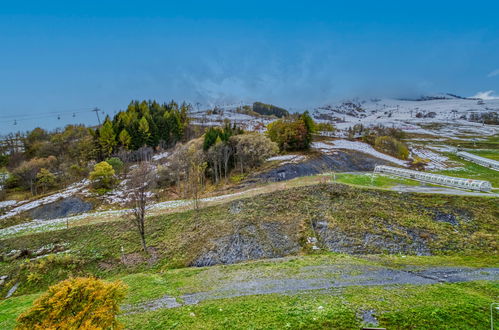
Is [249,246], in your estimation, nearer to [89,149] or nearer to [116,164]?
[116,164]

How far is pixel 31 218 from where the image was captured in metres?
43.1

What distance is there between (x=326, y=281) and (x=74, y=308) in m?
13.2

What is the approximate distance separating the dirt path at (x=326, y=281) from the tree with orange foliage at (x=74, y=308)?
17.9ft

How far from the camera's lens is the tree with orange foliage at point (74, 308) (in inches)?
325

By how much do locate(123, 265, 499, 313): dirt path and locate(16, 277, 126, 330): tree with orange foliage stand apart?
5462mm

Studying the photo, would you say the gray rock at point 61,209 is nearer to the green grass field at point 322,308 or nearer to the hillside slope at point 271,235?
the hillside slope at point 271,235

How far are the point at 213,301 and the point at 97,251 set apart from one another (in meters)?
16.7

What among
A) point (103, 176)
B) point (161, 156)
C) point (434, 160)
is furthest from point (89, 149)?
point (434, 160)

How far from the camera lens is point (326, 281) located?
15.5 m

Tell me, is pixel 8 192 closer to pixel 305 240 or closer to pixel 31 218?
pixel 31 218

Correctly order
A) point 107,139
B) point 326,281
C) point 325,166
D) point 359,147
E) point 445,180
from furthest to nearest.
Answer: point 359,147 → point 107,139 → point 325,166 → point 445,180 → point 326,281

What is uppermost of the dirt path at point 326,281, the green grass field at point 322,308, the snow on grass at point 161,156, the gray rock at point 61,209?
the snow on grass at point 161,156

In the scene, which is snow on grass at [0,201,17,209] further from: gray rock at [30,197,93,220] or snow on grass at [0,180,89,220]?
gray rock at [30,197,93,220]

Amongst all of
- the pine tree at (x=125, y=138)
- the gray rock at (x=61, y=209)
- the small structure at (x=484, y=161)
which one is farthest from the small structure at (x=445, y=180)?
the pine tree at (x=125, y=138)
